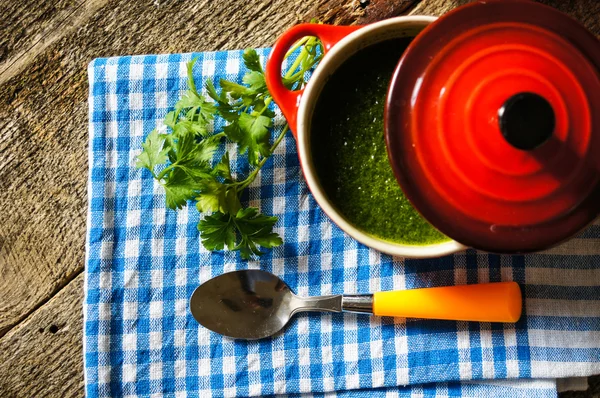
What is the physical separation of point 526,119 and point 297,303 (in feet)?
1.49

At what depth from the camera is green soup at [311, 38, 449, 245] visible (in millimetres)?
713

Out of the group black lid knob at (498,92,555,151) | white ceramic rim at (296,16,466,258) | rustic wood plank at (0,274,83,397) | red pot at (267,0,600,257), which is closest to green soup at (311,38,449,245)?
white ceramic rim at (296,16,466,258)

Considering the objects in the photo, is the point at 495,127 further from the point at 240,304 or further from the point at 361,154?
the point at 240,304

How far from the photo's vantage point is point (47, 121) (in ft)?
3.11

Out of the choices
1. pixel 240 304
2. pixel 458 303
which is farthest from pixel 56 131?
pixel 458 303

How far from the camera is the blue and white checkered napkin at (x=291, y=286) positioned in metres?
0.84

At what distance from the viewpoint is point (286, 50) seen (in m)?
0.71

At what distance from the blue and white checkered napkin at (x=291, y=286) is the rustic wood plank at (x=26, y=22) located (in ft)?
0.42

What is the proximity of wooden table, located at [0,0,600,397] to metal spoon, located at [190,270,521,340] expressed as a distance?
25 centimetres

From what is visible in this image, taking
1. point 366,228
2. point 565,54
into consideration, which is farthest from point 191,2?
point 565,54

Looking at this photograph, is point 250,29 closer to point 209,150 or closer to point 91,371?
point 209,150

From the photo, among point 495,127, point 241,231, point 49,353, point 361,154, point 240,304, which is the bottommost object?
point 49,353

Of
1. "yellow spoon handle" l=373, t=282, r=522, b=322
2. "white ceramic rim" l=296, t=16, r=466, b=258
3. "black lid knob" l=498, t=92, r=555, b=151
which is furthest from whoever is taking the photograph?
"yellow spoon handle" l=373, t=282, r=522, b=322

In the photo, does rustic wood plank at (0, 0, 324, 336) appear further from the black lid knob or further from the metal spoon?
the black lid knob
